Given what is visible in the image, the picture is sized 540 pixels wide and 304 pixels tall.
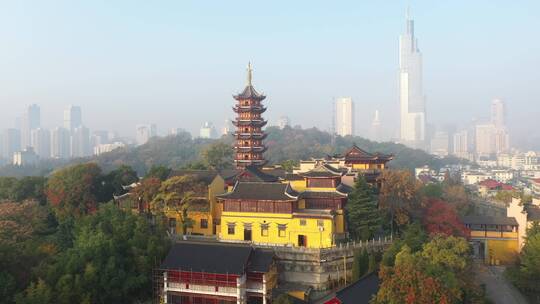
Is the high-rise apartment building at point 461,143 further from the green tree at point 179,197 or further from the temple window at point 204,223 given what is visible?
the green tree at point 179,197

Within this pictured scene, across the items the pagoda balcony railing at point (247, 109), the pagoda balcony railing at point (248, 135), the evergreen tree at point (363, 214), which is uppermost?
the pagoda balcony railing at point (247, 109)

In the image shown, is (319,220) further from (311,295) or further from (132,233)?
(132,233)

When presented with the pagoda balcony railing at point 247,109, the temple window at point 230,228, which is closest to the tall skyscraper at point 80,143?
the pagoda balcony railing at point 247,109

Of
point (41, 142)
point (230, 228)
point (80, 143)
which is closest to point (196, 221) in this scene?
point (230, 228)

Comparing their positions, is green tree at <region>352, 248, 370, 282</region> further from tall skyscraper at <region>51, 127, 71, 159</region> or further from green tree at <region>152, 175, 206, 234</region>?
tall skyscraper at <region>51, 127, 71, 159</region>

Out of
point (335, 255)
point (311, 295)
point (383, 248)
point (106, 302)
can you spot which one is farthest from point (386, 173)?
point (106, 302)

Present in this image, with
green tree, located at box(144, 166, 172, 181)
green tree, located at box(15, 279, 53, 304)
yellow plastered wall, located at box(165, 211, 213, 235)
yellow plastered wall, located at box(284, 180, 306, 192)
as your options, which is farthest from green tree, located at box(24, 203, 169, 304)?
yellow plastered wall, located at box(284, 180, 306, 192)

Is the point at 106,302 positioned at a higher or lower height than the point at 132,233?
lower
